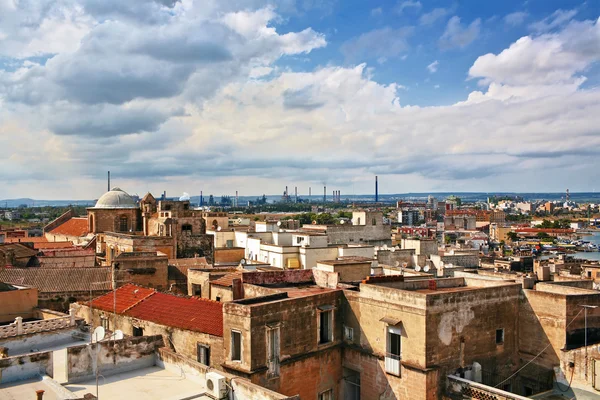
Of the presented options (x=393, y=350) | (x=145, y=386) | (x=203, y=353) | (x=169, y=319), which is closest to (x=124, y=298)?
(x=169, y=319)

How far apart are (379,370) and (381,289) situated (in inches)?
123

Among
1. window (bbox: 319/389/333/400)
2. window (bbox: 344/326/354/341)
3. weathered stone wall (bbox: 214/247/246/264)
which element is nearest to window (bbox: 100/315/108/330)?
window (bbox: 319/389/333/400)

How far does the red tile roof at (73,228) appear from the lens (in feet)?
243

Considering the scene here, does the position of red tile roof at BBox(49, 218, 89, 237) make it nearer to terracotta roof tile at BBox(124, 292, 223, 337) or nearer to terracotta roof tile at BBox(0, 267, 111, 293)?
terracotta roof tile at BBox(0, 267, 111, 293)

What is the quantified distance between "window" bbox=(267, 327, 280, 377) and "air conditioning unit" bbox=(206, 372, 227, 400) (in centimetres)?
400

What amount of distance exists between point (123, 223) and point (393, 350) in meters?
49.5

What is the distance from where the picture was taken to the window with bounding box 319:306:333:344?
847 inches

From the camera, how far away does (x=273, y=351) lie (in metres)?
19.2

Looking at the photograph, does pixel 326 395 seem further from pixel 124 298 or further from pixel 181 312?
pixel 124 298

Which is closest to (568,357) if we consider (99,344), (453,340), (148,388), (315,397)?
(453,340)

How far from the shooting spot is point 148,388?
1590 cm

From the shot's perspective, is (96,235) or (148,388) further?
(96,235)

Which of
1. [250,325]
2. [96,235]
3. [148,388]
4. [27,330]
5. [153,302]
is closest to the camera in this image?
[148,388]

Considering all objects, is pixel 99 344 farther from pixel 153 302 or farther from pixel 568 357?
pixel 568 357
